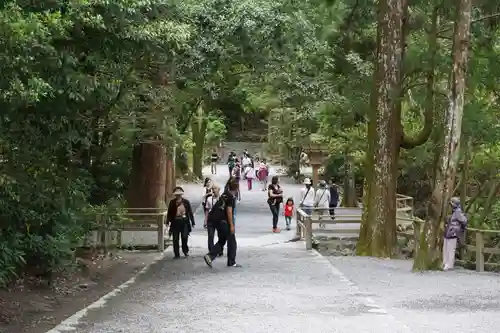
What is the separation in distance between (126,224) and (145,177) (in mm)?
3439

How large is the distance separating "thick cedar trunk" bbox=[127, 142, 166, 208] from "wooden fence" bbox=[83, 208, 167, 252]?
1.04 meters

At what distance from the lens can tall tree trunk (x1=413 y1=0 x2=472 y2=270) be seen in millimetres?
14664

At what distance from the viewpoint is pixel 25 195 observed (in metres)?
10.1

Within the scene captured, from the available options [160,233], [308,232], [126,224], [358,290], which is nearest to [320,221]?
[308,232]

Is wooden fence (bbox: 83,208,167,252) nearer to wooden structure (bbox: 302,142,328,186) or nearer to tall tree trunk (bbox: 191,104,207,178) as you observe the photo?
wooden structure (bbox: 302,142,328,186)

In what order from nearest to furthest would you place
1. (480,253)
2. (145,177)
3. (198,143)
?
(480,253)
(145,177)
(198,143)

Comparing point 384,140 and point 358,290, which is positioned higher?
point 384,140

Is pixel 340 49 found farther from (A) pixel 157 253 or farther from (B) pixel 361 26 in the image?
(A) pixel 157 253

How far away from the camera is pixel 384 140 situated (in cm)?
1823

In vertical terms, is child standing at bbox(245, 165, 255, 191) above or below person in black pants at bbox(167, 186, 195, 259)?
above

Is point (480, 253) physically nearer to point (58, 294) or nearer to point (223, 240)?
point (223, 240)

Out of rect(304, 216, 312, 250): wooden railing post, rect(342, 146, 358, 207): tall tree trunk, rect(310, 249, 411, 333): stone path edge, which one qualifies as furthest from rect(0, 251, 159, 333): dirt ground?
rect(342, 146, 358, 207): tall tree trunk

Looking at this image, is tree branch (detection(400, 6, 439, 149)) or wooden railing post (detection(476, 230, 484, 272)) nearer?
wooden railing post (detection(476, 230, 484, 272))

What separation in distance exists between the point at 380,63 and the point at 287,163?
35.4 meters
